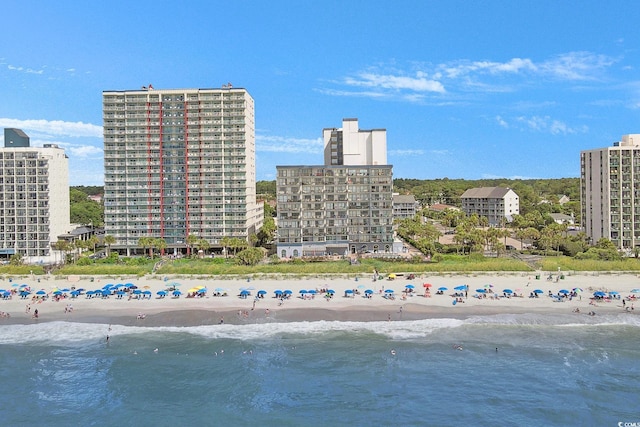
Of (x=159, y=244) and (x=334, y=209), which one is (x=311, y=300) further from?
(x=159, y=244)

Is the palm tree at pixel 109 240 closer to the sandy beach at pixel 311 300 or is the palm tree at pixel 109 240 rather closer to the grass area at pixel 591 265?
the sandy beach at pixel 311 300

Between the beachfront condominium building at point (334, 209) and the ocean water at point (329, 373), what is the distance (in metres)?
43.5

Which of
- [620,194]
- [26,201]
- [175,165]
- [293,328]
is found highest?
[175,165]

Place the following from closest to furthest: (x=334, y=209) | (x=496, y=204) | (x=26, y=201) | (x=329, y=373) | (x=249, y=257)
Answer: (x=329, y=373) → (x=249, y=257) → (x=334, y=209) → (x=26, y=201) → (x=496, y=204)

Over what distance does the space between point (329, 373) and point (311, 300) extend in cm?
2237

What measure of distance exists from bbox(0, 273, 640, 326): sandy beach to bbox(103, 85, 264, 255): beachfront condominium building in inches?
1098

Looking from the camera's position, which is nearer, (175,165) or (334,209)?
(334,209)

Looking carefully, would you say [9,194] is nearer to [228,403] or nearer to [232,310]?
[232,310]

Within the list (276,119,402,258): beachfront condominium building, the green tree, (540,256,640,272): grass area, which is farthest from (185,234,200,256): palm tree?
(540,256,640,272): grass area

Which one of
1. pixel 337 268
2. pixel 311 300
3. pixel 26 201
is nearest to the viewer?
pixel 311 300

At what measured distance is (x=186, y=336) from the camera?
53.1 metres

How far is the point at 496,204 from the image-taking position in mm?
161000

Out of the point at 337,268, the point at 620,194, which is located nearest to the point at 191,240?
the point at 337,268

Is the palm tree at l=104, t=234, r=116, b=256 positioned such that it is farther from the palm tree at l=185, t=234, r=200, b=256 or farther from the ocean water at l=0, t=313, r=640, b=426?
the ocean water at l=0, t=313, r=640, b=426
